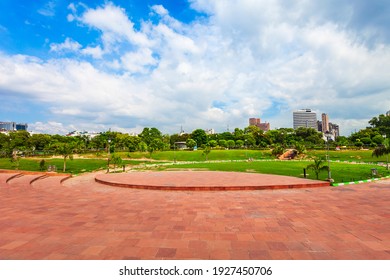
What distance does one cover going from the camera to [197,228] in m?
6.02

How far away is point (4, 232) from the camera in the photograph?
5688mm

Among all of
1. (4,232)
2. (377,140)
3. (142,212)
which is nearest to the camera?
(4,232)

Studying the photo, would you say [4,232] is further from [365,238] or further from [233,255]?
[365,238]

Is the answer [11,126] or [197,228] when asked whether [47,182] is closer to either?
[197,228]

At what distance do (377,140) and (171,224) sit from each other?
2982 inches

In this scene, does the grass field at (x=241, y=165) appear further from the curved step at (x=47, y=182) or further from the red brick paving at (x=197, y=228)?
the red brick paving at (x=197, y=228)

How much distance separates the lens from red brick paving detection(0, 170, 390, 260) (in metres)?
4.58

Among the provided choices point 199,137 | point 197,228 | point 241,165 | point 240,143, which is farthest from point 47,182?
point 199,137

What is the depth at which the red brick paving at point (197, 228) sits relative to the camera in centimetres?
458

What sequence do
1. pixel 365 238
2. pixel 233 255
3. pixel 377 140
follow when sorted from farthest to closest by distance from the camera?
pixel 377 140, pixel 365 238, pixel 233 255

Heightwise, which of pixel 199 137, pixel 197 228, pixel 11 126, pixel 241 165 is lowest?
pixel 197 228

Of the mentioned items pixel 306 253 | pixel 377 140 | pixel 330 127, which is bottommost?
pixel 306 253

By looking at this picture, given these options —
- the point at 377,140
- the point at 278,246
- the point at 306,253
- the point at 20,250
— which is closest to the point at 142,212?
the point at 20,250

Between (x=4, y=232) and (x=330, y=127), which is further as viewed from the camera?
(x=330, y=127)
